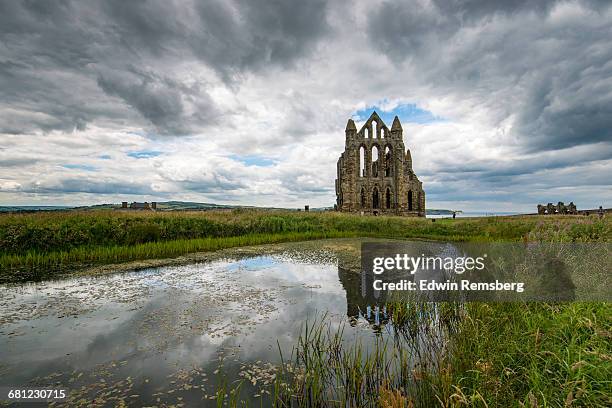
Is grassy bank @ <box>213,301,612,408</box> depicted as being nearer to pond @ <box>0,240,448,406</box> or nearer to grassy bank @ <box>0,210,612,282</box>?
pond @ <box>0,240,448,406</box>

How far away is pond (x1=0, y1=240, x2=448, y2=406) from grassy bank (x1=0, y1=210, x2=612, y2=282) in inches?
132

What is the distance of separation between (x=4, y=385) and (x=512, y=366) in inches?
261

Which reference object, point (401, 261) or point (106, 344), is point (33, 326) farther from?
point (401, 261)

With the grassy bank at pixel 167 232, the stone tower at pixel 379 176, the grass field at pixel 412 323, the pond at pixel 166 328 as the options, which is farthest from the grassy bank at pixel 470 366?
the stone tower at pixel 379 176

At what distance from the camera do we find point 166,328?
583 centimetres

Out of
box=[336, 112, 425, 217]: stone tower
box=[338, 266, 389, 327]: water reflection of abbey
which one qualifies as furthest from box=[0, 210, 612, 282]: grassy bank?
box=[336, 112, 425, 217]: stone tower

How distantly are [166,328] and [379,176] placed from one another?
4135cm

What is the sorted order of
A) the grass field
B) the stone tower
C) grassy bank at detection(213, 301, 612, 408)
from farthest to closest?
the stone tower → the grass field → grassy bank at detection(213, 301, 612, 408)

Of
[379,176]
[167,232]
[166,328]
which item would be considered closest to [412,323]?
[166,328]

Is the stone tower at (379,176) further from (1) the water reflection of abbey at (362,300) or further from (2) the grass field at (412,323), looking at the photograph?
(1) the water reflection of abbey at (362,300)

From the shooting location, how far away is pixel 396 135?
4412cm

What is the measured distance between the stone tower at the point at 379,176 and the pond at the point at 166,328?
3378cm

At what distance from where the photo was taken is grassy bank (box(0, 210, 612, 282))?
10.3 m

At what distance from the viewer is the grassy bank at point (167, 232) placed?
1026 centimetres
